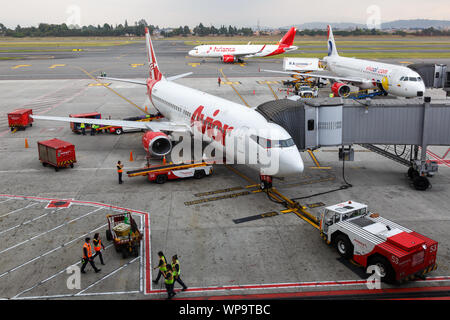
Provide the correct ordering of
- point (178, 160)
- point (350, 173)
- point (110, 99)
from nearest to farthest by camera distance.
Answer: point (350, 173) → point (178, 160) → point (110, 99)

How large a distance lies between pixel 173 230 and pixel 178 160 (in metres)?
12.0

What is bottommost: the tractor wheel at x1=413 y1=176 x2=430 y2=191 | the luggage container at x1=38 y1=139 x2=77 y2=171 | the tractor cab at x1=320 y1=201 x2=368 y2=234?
the tractor wheel at x1=413 y1=176 x2=430 y2=191

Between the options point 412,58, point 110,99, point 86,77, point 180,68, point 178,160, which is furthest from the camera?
point 412,58

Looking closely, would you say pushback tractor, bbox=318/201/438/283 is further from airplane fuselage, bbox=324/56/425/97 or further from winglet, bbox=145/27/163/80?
winglet, bbox=145/27/163/80

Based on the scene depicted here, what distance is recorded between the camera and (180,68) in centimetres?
9881

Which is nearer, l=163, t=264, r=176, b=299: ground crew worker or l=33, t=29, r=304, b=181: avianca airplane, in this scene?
l=163, t=264, r=176, b=299: ground crew worker

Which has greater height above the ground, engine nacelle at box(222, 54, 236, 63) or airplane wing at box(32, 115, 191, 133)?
engine nacelle at box(222, 54, 236, 63)

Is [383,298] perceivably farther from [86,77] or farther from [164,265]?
[86,77]

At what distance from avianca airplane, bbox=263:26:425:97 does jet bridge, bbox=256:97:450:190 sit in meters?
16.4

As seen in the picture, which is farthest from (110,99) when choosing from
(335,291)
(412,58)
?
(412,58)

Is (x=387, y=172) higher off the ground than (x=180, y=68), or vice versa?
(x=180, y=68)

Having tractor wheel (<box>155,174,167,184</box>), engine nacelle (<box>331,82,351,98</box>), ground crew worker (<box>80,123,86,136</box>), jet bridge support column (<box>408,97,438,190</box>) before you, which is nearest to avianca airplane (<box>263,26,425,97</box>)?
engine nacelle (<box>331,82,351,98</box>)

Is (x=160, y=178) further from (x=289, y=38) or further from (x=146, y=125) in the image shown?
(x=289, y=38)

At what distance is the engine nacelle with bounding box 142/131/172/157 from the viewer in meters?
31.6
